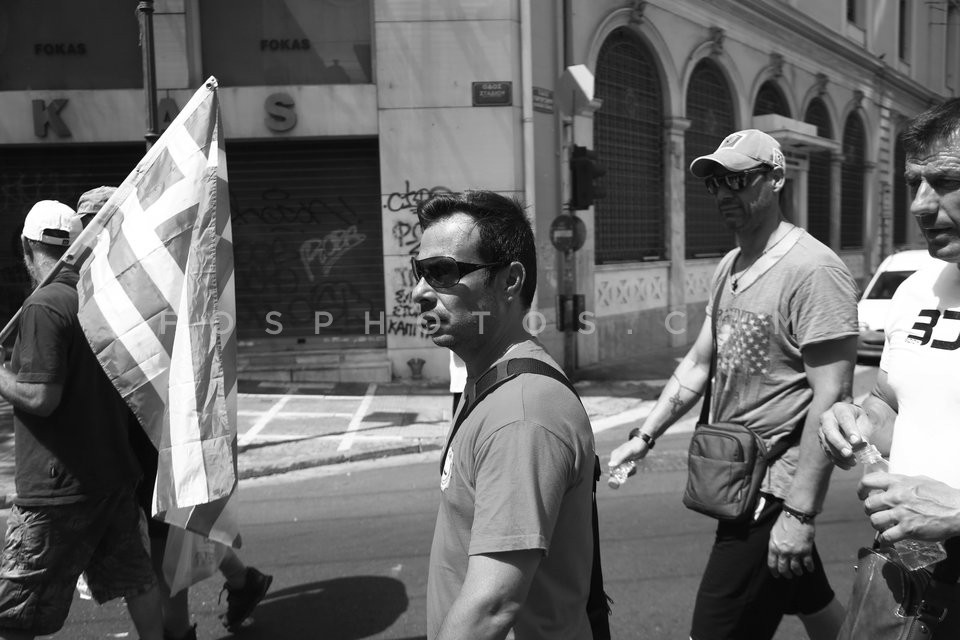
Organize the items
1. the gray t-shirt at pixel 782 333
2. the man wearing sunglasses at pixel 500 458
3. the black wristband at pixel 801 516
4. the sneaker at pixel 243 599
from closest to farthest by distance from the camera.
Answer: the man wearing sunglasses at pixel 500 458 < the black wristband at pixel 801 516 < the gray t-shirt at pixel 782 333 < the sneaker at pixel 243 599

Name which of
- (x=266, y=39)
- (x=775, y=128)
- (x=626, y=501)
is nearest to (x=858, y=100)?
(x=775, y=128)

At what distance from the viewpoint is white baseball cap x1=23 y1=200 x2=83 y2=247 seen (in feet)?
10.5

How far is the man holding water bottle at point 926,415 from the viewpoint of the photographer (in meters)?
1.70

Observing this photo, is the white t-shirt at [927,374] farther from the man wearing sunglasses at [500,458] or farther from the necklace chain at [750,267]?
the man wearing sunglasses at [500,458]

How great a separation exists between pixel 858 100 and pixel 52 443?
24012mm

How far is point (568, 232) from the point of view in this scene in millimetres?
10492

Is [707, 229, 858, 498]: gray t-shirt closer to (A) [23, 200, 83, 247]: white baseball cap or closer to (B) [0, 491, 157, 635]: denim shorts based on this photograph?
(B) [0, 491, 157, 635]: denim shorts

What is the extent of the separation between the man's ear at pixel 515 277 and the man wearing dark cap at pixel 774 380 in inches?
44.9

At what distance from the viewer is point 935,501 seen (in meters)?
1.68

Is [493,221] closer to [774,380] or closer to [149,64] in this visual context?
[774,380]

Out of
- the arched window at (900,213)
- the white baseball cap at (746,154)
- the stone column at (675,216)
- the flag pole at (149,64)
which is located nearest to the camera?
the white baseball cap at (746,154)

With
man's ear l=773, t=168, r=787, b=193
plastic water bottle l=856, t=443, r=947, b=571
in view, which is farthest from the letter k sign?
plastic water bottle l=856, t=443, r=947, b=571

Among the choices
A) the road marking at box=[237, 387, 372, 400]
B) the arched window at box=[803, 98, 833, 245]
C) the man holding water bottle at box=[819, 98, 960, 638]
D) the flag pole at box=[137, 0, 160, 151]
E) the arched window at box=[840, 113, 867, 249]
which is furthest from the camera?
the arched window at box=[840, 113, 867, 249]

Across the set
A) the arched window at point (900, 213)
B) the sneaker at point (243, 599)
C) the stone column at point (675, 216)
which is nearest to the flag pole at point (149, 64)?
the sneaker at point (243, 599)
